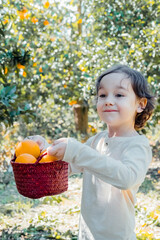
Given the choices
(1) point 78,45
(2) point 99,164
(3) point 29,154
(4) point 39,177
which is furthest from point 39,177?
(1) point 78,45

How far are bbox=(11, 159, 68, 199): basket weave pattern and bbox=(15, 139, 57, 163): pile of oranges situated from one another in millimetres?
23

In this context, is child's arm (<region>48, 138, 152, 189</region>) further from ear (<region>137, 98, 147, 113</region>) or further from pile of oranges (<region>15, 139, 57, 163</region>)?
ear (<region>137, 98, 147, 113</region>)

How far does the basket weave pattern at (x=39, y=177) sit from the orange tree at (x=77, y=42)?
8.32ft

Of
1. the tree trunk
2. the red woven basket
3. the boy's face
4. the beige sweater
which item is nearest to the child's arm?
the beige sweater

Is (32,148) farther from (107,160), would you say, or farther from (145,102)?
(145,102)

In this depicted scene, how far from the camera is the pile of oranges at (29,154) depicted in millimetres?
1224

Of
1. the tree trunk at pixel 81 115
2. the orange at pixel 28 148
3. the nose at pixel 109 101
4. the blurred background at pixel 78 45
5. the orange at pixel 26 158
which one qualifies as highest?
the blurred background at pixel 78 45

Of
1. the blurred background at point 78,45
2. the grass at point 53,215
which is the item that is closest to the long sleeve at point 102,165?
the grass at point 53,215

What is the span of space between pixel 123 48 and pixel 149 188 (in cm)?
201

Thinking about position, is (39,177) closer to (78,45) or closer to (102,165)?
(102,165)

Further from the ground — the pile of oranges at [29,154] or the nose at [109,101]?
the nose at [109,101]

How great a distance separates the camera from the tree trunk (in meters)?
6.53

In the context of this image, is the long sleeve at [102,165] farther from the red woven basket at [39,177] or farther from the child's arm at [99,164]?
the red woven basket at [39,177]

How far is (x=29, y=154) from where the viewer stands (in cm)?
127
